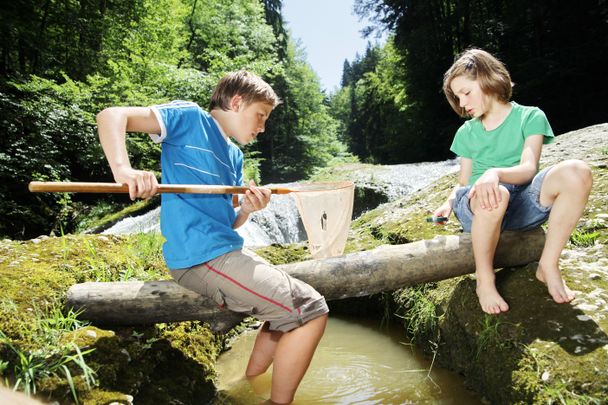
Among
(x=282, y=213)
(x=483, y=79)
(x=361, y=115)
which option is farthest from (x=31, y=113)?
(x=361, y=115)

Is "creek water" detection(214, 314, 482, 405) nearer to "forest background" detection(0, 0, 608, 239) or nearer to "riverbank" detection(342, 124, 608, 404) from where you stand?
"riverbank" detection(342, 124, 608, 404)

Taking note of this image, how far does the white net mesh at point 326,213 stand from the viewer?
7.93 feet

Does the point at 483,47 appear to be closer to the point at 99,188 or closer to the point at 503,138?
the point at 503,138

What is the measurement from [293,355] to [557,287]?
56.1 inches

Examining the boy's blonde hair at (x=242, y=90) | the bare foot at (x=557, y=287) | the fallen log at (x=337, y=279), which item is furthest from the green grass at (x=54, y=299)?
the bare foot at (x=557, y=287)

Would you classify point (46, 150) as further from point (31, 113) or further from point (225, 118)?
point (225, 118)

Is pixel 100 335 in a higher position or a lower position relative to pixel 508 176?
lower

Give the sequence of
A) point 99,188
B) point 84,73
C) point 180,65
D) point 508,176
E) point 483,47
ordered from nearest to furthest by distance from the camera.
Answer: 1. point 99,188
2. point 508,176
3. point 84,73
4. point 180,65
5. point 483,47

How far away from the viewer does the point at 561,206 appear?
2061mm

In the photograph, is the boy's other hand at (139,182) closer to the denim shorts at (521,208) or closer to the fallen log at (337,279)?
the fallen log at (337,279)

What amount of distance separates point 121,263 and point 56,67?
12.0m

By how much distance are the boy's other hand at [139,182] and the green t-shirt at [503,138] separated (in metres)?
2.00

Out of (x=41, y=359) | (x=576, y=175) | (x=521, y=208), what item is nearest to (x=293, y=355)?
(x=41, y=359)

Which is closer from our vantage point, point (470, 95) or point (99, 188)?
point (99, 188)
